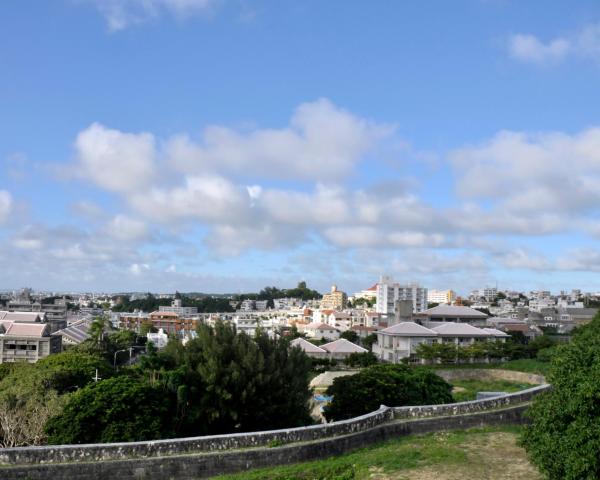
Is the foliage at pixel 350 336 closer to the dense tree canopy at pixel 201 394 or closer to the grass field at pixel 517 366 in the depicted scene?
the grass field at pixel 517 366

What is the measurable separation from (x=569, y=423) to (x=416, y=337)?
43707 mm

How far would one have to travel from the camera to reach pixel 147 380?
1941cm

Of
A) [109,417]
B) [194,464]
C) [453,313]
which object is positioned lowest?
[194,464]

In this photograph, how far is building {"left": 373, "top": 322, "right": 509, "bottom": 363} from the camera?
175ft

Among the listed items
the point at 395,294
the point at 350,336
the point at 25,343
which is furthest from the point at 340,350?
the point at 395,294

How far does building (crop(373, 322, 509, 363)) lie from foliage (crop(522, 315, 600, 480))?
135ft

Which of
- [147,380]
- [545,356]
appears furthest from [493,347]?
[147,380]

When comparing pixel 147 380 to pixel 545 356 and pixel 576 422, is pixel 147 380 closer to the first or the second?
pixel 576 422

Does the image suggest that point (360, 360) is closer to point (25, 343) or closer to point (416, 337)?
point (416, 337)

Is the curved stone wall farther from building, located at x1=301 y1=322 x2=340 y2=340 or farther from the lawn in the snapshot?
building, located at x1=301 y1=322 x2=340 y2=340

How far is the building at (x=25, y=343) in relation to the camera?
48656 mm

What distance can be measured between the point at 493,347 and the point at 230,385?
3798 centimetres

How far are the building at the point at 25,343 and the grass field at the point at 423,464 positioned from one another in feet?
136

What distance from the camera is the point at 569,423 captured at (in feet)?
34.5
